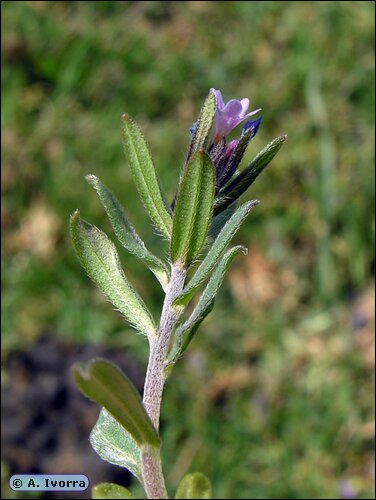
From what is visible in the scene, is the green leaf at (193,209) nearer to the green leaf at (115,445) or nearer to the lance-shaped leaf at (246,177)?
the lance-shaped leaf at (246,177)

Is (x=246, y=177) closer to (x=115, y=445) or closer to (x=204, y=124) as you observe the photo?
(x=204, y=124)

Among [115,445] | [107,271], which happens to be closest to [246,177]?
[107,271]

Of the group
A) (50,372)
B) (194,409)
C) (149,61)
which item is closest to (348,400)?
(194,409)

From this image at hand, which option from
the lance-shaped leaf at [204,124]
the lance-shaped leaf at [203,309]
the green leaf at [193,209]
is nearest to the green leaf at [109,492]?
A: the lance-shaped leaf at [203,309]

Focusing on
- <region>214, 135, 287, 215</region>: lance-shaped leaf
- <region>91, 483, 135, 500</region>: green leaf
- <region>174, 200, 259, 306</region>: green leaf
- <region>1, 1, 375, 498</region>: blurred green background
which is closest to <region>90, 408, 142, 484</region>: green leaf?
<region>91, 483, 135, 500</region>: green leaf

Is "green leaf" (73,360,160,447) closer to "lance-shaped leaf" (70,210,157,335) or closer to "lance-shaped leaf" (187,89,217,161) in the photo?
"lance-shaped leaf" (70,210,157,335)

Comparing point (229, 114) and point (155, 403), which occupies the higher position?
point (229, 114)
